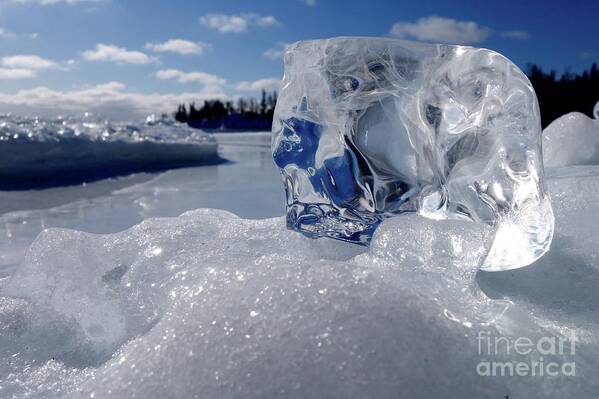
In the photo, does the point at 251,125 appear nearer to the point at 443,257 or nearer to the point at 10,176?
the point at 10,176

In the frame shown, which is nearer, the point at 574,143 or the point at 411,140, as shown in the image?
the point at 411,140

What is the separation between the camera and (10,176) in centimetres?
402

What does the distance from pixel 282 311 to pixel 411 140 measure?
26.6 inches

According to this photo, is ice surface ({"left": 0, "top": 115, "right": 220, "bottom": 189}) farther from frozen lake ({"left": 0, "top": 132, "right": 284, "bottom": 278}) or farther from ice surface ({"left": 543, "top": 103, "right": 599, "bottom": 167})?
ice surface ({"left": 543, "top": 103, "right": 599, "bottom": 167})

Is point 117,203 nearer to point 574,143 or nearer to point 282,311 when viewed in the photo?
point 282,311

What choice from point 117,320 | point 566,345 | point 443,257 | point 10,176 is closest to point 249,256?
point 117,320

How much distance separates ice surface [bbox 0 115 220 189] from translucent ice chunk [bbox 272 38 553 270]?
9.86ft

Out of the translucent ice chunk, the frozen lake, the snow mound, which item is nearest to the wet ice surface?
the snow mound

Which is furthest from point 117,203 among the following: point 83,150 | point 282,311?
point 83,150

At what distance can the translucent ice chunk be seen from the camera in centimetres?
110

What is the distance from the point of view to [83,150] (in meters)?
4.81

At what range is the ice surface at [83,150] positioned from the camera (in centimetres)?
413

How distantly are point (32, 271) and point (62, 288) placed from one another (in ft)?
0.40

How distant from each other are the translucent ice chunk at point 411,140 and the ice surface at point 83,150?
9.86ft
